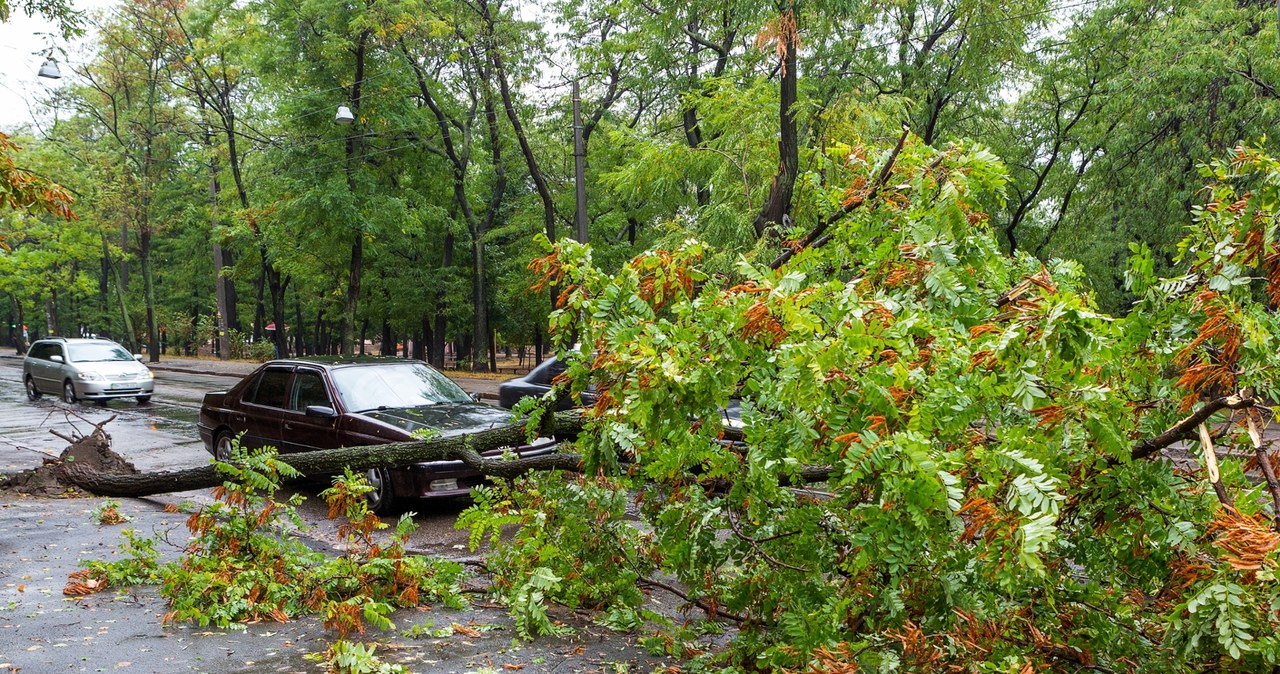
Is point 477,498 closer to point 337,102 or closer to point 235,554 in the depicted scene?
point 235,554

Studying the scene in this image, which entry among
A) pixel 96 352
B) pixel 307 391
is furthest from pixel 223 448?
pixel 96 352

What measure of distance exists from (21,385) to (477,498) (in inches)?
1150

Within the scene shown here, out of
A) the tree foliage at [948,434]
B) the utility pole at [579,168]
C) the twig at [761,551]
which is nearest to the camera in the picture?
the tree foliage at [948,434]

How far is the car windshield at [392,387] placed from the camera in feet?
31.9

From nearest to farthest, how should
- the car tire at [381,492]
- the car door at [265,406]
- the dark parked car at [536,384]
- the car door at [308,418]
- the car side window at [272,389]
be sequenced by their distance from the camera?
the car tire at [381,492]
the car door at [308,418]
the car door at [265,406]
the car side window at [272,389]
the dark parked car at [536,384]

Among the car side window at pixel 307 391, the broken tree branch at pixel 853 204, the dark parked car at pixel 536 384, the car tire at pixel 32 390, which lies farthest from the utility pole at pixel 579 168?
the broken tree branch at pixel 853 204

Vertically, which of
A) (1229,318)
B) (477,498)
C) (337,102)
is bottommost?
(477,498)

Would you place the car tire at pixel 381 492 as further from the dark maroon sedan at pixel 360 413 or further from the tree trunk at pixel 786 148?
the tree trunk at pixel 786 148

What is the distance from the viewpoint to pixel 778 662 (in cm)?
425

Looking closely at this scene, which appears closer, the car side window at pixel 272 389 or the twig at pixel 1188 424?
the twig at pixel 1188 424

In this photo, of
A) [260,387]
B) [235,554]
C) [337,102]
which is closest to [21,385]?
[337,102]

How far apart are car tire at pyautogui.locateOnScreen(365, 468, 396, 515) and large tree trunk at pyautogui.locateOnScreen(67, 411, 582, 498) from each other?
1854 millimetres

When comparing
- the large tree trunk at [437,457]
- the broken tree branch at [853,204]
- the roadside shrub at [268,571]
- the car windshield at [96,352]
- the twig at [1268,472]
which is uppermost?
the broken tree branch at [853,204]

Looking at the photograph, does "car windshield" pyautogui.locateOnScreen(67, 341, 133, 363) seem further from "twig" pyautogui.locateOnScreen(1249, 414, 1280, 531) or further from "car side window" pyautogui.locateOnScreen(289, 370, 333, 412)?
"twig" pyautogui.locateOnScreen(1249, 414, 1280, 531)
